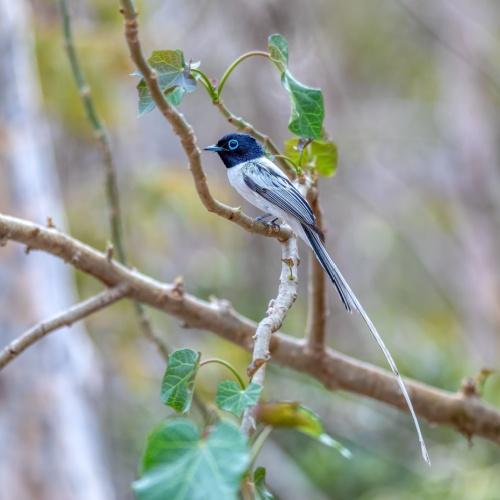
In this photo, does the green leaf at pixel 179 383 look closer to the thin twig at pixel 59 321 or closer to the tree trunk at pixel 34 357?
the thin twig at pixel 59 321

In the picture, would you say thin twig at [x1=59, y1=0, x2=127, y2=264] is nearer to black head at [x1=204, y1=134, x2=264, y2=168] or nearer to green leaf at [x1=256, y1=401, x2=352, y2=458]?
black head at [x1=204, y1=134, x2=264, y2=168]

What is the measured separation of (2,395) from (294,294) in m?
2.64

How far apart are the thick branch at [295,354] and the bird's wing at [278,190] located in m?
0.33

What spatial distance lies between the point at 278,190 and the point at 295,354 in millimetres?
568

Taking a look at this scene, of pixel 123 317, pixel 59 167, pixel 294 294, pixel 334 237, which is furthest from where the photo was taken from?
pixel 334 237

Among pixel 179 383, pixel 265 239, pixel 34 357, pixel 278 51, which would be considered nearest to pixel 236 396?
pixel 179 383

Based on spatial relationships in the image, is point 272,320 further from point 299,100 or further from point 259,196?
point 259,196

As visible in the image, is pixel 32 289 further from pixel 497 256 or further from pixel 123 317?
pixel 497 256

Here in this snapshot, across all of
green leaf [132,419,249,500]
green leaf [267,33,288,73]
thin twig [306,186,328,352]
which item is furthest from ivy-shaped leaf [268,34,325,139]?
green leaf [132,419,249,500]

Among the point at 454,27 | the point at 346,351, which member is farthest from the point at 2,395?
the point at 454,27

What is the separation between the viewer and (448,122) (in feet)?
26.1

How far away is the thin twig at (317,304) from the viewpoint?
2.01 m

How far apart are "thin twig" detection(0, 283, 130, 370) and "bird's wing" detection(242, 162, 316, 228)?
40 cm

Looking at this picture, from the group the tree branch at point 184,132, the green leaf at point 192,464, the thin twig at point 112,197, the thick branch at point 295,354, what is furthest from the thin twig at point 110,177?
the green leaf at point 192,464
